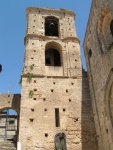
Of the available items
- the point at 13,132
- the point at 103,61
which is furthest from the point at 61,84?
→ the point at 13,132

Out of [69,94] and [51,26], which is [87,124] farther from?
[51,26]

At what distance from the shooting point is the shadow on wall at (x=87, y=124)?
35.7 ft

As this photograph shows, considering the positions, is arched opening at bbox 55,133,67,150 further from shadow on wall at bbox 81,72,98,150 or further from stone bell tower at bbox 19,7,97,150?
shadow on wall at bbox 81,72,98,150

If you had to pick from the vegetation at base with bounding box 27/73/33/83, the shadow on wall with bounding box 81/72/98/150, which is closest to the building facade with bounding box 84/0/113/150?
the shadow on wall with bounding box 81/72/98/150

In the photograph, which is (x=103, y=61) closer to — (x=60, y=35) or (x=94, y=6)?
(x=94, y=6)

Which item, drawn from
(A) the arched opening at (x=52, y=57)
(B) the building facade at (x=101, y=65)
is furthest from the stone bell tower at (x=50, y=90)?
(B) the building facade at (x=101, y=65)

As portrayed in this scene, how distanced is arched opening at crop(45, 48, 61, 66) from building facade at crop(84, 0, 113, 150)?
7.92ft

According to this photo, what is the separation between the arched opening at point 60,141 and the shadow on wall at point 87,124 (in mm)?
Result: 862

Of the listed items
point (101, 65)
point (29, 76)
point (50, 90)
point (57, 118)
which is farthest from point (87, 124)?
point (29, 76)

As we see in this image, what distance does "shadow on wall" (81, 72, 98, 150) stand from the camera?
1088 cm

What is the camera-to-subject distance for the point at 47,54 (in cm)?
1586

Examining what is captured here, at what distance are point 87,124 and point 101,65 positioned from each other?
2934 mm

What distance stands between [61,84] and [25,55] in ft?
9.77

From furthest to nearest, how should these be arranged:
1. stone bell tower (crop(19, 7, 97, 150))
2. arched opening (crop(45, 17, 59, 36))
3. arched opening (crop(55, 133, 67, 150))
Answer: arched opening (crop(45, 17, 59, 36)), stone bell tower (crop(19, 7, 97, 150)), arched opening (crop(55, 133, 67, 150))
